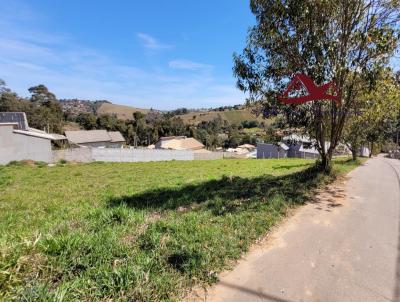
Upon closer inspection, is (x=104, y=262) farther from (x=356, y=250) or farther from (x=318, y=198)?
(x=318, y=198)

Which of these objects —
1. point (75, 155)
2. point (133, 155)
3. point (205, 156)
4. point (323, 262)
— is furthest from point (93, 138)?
point (323, 262)

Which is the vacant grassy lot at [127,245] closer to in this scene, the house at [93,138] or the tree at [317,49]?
the tree at [317,49]

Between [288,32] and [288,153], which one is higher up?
[288,32]

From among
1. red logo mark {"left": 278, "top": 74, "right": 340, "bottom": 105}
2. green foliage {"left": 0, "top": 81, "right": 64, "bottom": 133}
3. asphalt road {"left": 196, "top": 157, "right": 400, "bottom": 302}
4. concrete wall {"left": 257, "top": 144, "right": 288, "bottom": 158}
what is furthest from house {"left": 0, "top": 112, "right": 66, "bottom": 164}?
concrete wall {"left": 257, "top": 144, "right": 288, "bottom": 158}

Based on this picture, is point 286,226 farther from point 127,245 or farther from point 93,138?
point 93,138

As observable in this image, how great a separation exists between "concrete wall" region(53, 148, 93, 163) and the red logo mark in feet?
72.1

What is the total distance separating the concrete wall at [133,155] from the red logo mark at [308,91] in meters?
22.0

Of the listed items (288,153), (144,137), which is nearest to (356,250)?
(288,153)

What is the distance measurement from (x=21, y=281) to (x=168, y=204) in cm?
415

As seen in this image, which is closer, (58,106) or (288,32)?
Answer: (288,32)

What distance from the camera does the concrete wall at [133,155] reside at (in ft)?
90.3

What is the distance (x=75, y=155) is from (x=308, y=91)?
2328 centimetres

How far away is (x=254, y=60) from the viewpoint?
372 inches

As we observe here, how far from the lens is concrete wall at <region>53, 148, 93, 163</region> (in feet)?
84.6
